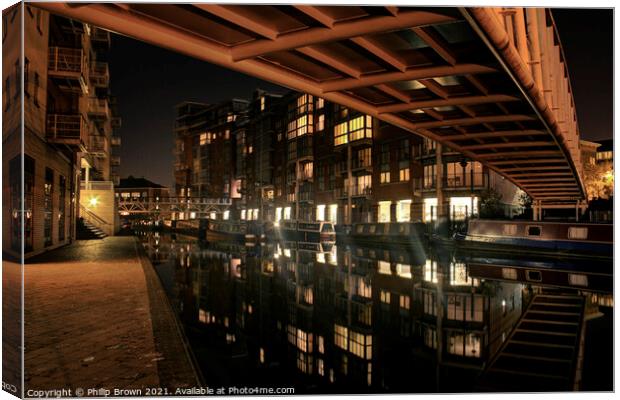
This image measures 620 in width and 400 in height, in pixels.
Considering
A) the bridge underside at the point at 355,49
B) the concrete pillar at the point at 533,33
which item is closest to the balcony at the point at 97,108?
the bridge underside at the point at 355,49

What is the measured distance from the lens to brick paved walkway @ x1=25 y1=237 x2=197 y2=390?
534 cm

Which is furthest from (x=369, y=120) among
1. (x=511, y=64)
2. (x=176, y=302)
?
(x=511, y=64)

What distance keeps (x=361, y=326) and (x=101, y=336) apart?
4477 mm

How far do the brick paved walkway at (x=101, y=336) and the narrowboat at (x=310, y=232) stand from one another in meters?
28.3

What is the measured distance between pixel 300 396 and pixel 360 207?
149ft

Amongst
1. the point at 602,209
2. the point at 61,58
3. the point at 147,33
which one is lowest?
the point at 602,209

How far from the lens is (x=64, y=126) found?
20.5m

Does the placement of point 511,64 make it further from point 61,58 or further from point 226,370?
point 61,58

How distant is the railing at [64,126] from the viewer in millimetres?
19753

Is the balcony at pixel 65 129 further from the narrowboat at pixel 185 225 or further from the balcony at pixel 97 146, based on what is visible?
the narrowboat at pixel 185 225

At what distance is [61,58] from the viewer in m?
21.6

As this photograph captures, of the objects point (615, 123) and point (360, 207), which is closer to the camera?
point (615, 123)

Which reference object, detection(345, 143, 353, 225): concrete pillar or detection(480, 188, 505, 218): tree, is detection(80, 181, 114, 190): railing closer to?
detection(345, 143, 353, 225): concrete pillar

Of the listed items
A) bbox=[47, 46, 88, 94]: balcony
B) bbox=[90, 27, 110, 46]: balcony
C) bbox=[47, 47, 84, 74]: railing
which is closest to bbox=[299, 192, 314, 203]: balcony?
bbox=[90, 27, 110, 46]: balcony
